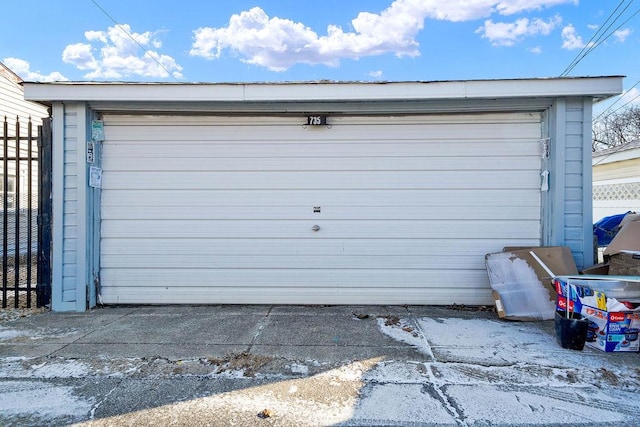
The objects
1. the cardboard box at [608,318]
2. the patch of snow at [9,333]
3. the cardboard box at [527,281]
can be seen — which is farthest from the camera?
the cardboard box at [527,281]

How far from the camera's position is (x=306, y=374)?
2971 mm

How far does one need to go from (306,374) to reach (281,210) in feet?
8.09

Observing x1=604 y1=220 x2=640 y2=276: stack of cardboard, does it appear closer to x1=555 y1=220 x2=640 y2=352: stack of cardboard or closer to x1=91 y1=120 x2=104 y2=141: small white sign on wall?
x1=555 y1=220 x2=640 y2=352: stack of cardboard

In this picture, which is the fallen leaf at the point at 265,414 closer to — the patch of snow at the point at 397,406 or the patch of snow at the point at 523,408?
the patch of snow at the point at 397,406

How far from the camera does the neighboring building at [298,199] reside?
15.9 ft

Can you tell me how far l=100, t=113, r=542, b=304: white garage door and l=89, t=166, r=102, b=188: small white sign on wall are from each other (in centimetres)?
10

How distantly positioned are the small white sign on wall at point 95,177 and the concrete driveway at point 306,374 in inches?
66.8

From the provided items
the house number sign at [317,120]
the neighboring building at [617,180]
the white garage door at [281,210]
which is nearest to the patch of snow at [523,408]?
the white garage door at [281,210]

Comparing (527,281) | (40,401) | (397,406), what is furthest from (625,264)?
(40,401)

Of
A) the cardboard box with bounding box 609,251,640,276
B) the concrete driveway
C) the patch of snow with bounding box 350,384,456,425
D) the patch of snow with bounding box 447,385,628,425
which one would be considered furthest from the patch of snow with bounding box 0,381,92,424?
the cardboard box with bounding box 609,251,640,276

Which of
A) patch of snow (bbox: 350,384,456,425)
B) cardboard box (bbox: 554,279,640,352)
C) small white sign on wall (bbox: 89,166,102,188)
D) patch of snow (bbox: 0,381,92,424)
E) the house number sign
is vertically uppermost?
the house number sign

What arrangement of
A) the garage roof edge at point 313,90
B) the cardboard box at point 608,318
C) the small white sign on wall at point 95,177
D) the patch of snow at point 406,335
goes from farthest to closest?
the small white sign on wall at point 95,177 → the garage roof edge at point 313,90 → the patch of snow at point 406,335 → the cardboard box at point 608,318

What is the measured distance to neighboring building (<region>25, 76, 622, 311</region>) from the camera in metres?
4.84

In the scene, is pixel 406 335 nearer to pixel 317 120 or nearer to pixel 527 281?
pixel 527 281
